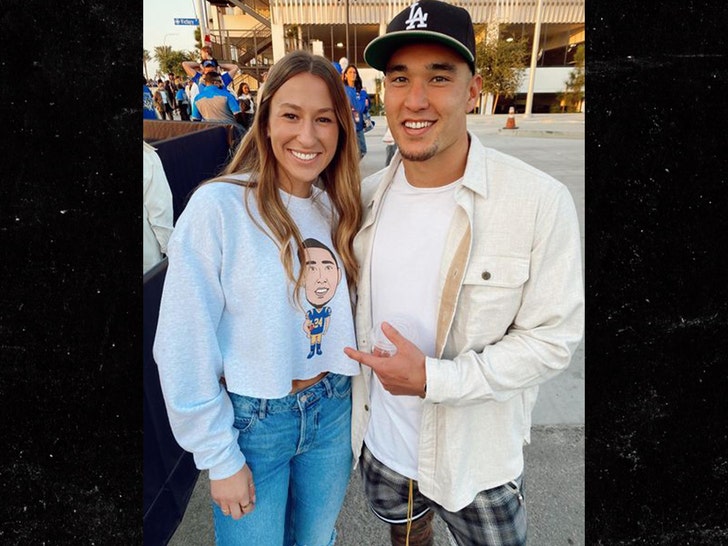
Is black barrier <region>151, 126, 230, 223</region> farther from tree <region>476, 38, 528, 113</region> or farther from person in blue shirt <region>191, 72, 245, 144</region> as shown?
tree <region>476, 38, 528, 113</region>

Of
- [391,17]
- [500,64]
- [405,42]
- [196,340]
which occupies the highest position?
[391,17]

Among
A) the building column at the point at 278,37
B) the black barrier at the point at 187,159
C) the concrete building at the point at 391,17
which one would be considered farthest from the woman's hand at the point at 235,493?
the building column at the point at 278,37

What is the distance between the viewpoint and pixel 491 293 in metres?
1.35

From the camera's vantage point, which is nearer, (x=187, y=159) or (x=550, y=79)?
(x=187, y=159)

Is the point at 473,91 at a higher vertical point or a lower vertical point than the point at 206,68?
lower

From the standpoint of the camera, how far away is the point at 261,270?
1.35 m

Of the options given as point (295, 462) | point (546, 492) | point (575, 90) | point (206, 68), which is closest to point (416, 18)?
point (295, 462)

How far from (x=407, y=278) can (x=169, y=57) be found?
64148 mm

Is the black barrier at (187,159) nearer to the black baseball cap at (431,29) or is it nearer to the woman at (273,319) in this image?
the woman at (273,319)

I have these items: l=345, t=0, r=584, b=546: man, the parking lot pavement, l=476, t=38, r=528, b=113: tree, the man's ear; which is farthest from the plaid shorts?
l=476, t=38, r=528, b=113: tree

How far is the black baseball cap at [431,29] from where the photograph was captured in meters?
1.37

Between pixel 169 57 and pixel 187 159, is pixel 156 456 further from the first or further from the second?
pixel 169 57

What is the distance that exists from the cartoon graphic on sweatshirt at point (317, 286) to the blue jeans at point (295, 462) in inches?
7.5
